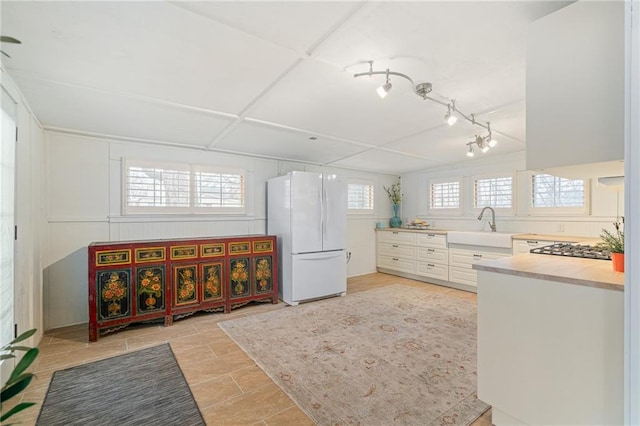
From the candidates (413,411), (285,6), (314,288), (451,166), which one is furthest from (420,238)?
(285,6)

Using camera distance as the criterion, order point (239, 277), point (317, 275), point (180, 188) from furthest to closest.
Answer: point (317, 275) < point (180, 188) < point (239, 277)

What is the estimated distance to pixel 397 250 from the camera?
18.4 ft

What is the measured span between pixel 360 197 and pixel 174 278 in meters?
3.77

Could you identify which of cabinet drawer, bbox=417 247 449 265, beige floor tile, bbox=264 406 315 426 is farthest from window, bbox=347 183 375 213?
beige floor tile, bbox=264 406 315 426

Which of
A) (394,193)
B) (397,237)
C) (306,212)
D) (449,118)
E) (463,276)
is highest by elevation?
(449,118)

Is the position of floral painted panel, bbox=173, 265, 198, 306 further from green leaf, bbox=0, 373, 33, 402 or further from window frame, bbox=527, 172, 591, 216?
window frame, bbox=527, 172, 591, 216

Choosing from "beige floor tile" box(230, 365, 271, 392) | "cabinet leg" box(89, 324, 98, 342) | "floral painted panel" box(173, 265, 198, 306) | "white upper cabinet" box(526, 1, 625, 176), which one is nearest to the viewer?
"white upper cabinet" box(526, 1, 625, 176)

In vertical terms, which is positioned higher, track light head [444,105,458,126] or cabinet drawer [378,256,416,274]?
track light head [444,105,458,126]

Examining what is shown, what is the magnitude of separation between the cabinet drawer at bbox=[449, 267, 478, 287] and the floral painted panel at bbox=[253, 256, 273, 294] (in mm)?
2982

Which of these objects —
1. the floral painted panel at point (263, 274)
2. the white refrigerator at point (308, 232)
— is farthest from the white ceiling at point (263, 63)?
the floral painted panel at point (263, 274)

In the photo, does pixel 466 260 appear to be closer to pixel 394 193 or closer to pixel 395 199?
pixel 395 199

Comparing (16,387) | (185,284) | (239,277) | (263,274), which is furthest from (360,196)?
(16,387)

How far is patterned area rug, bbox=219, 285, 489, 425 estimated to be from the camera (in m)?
1.83

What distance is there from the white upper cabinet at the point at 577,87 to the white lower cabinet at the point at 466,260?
3.04 m
